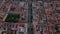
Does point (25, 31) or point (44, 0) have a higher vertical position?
point (44, 0)

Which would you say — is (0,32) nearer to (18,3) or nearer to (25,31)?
(25,31)

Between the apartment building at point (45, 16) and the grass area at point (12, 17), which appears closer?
the apartment building at point (45, 16)

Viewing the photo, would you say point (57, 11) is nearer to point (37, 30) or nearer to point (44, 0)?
point (44, 0)

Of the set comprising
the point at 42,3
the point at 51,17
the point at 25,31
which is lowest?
the point at 25,31

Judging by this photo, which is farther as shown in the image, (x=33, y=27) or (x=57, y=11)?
(x=57, y=11)

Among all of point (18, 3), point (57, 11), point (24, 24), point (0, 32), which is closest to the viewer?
point (0, 32)

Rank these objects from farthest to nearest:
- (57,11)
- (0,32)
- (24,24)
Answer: (57,11) → (24,24) → (0,32)

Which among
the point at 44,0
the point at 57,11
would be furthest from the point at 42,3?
the point at 57,11

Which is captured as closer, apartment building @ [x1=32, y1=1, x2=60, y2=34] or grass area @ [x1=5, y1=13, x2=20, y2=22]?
apartment building @ [x1=32, y1=1, x2=60, y2=34]

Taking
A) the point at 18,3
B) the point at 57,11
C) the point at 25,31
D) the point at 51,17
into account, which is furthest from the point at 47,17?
the point at 18,3
